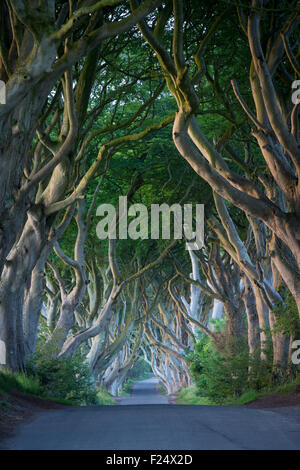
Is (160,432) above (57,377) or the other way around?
above

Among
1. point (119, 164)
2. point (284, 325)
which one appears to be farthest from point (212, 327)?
point (284, 325)

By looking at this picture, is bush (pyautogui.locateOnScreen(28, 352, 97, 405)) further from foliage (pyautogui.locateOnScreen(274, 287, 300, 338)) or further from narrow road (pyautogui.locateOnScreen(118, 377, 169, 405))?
narrow road (pyautogui.locateOnScreen(118, 377, 169, 405))

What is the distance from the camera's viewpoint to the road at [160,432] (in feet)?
19.9

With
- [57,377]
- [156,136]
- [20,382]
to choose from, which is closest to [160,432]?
[20,382]

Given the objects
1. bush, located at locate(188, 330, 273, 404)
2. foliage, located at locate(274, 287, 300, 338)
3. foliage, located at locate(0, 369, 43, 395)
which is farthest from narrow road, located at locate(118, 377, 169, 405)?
foliage, located at locate(0, 369, 43, 395)

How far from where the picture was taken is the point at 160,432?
6859mm

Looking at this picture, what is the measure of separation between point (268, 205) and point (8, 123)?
5043 mm

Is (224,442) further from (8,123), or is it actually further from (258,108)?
(258,108)

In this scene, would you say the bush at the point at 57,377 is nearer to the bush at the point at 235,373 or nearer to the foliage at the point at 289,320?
the bush at the point at 235,373

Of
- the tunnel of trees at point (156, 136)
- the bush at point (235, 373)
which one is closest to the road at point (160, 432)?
the tunnel of trees at point (156, 136)

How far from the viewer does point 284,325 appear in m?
14.0

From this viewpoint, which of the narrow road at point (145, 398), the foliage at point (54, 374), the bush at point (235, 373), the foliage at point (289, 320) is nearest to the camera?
the foliage at point (289, 320)

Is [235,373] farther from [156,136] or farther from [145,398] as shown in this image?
[145,398]

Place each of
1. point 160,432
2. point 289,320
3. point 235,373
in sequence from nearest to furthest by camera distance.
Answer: point 160,432 → point 289,320 → point 235,373
